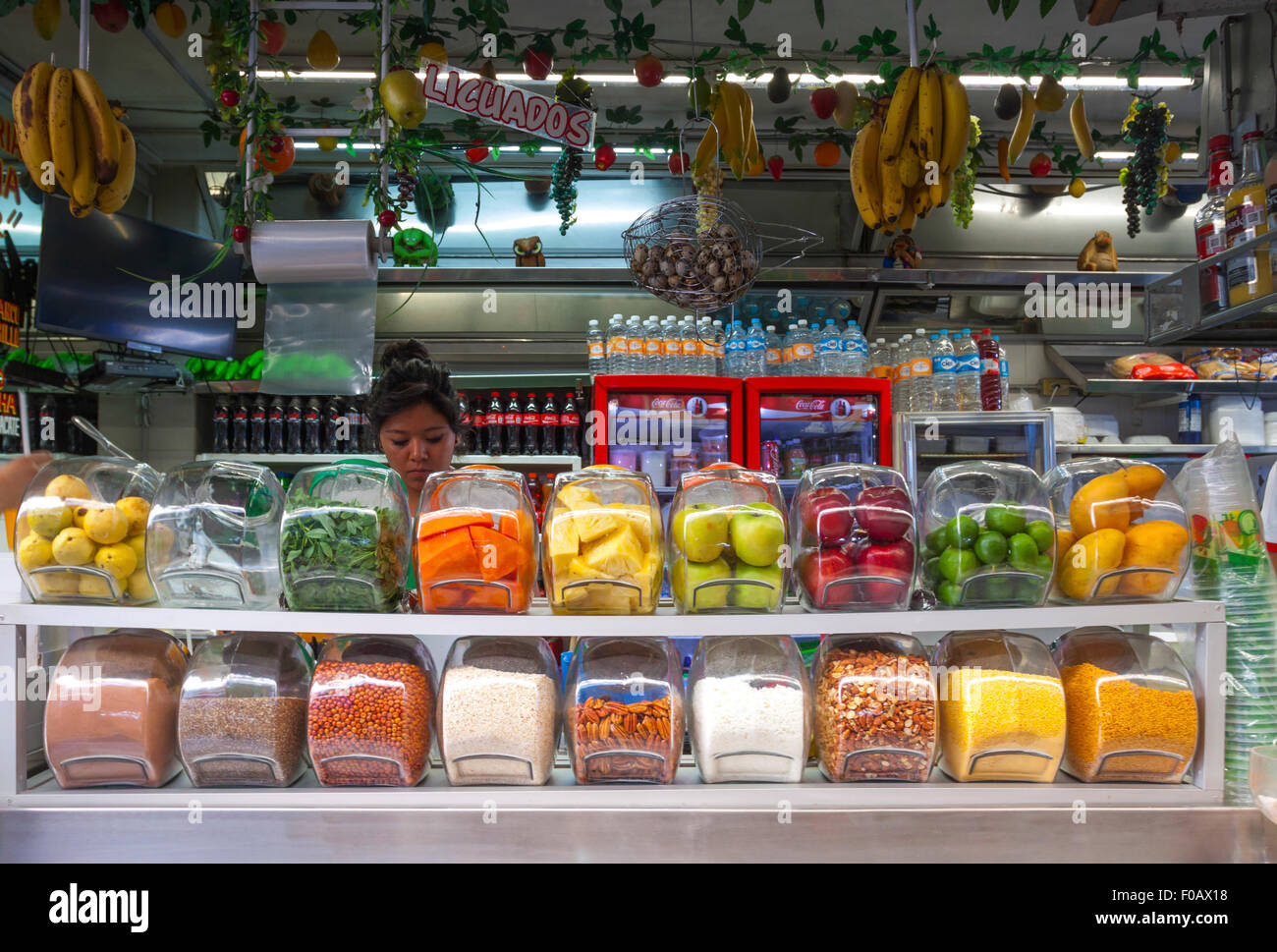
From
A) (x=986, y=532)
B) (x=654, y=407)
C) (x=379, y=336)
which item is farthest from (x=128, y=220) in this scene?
(x=986, y=532)

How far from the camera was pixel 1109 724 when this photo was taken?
4.48 ft

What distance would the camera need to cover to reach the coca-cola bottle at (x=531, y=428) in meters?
4.80

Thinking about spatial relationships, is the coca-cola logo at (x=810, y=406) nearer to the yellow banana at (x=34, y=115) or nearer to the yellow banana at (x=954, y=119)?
the yellow banana at (x=954, y=119)

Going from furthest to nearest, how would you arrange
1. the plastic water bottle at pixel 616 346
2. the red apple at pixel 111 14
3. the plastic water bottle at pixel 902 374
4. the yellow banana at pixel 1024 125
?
the plastic water bottle at pixel 902 374, the plastic water bottle at pixel 616 346, the yellow banana at pixel 1024 125, the red apple at pixel 111 14

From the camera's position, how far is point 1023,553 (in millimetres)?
1384

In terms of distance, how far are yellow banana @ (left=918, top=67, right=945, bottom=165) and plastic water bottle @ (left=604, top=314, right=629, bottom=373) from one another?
225 cm

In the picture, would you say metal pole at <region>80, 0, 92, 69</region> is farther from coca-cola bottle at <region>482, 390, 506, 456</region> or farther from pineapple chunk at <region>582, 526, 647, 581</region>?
coca-cola bottle at <region>482, 390, 506, 456</region>

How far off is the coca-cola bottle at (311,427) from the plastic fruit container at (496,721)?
377cm

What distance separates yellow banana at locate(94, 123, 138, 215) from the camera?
2831mm

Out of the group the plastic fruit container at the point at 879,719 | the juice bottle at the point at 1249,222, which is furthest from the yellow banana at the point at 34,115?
the juice bottle at the point at 1249,222

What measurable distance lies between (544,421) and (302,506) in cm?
346
